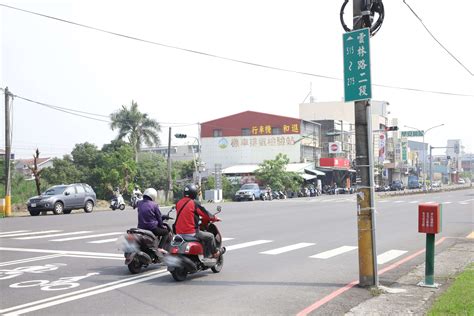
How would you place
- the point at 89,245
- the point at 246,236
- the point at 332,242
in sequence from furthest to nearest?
the point at 246,236
the point at 332,242
the point at 89,245

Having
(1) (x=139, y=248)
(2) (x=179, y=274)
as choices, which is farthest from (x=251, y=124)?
(2) (x=179, y=274)

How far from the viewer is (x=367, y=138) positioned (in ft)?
26.2

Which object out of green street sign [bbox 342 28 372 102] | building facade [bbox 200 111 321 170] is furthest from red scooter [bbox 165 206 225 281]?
building facade [bbox 200 111 321 170]

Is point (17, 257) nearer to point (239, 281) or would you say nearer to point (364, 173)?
point (239, 281)

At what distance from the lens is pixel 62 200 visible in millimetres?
26531

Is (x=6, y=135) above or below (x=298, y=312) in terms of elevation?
above

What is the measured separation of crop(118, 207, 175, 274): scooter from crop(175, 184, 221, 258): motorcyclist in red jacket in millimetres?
631

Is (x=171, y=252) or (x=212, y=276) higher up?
(x=171, y=252)

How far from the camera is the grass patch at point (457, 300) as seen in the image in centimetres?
627

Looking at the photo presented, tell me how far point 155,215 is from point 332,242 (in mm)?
6417

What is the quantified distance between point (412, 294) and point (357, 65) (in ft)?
11.9

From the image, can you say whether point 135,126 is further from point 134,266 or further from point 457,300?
point 457,300

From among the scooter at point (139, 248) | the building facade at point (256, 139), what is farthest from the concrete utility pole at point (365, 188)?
the building facade at point (256, 139)

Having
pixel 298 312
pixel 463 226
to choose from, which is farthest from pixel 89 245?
pixel 463 226
